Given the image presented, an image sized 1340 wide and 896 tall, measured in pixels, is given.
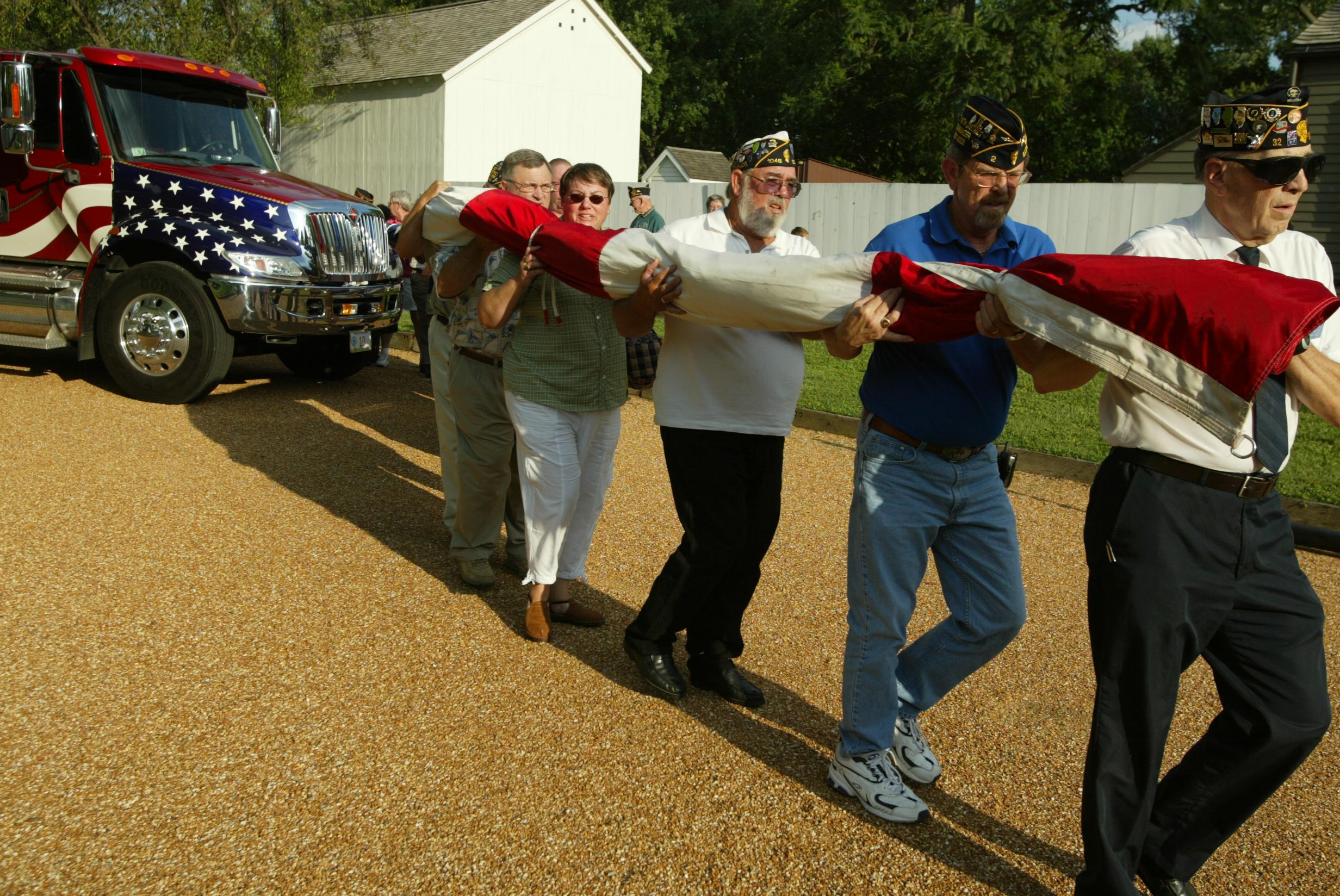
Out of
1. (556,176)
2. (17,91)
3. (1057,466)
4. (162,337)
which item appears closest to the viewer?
(556,176)

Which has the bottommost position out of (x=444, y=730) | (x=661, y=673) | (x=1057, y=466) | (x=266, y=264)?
(x=444, y=730)

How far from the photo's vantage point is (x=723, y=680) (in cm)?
441

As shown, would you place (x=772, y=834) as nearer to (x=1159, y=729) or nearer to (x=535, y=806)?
(x=535, y=806)

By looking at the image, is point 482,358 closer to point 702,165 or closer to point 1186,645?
point 1186,645

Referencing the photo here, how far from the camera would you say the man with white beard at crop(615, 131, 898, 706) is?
13.0 ft

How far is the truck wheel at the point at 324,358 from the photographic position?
10.9m

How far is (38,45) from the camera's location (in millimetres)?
19766

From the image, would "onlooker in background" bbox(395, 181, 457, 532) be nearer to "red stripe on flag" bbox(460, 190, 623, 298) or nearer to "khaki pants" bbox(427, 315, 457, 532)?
"khaki pants" bbox(427, 315, 457, 532)

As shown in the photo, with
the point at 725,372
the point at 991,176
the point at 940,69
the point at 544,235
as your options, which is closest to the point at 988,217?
the point at 991,176

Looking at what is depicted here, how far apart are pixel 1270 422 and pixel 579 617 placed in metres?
3.21

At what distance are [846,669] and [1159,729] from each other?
3.39 feet

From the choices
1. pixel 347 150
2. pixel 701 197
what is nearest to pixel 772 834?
pixel 701 197

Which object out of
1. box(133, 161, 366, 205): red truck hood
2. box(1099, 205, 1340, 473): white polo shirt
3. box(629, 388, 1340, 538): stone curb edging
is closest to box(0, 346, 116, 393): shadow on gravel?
box(133, 161, 366, 205): red truck hood

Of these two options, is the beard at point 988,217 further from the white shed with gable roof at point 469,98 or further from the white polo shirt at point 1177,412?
the white shed with gable roof at point 469,98
